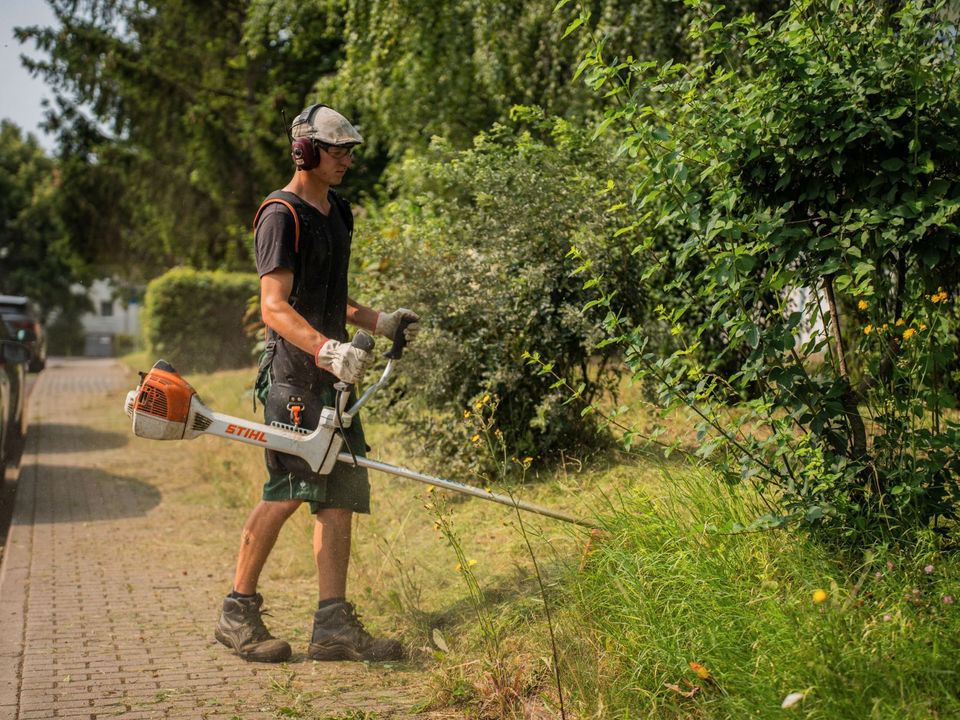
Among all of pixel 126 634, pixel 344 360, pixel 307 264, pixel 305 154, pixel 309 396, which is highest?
pixel 305 154

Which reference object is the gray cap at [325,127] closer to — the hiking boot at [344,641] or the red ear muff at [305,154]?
the red ear muff at [305,154]

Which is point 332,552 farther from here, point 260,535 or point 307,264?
point 307,264

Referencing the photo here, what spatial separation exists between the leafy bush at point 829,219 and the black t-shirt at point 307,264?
134 centimetres

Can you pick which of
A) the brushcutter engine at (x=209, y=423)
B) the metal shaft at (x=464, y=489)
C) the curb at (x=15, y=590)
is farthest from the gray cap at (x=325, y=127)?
the curb at (x=15, y=590)

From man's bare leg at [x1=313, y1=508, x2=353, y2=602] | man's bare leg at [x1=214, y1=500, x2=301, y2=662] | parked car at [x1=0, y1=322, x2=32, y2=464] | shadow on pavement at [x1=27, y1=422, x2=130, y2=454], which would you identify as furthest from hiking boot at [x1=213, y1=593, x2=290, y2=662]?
shadow on pavement at [x1=27, y1=422, x2=130, y2=454]

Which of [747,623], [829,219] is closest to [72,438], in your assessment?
[829,219]

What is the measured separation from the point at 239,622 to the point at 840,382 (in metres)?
2.67

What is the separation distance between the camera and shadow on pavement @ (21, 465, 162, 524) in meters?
8.08

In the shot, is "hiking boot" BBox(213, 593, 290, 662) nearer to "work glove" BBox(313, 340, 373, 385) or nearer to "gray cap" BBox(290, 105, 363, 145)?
"work glove" BBox(313, 340, 373, 385)

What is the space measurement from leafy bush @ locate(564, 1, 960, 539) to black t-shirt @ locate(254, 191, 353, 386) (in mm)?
1337

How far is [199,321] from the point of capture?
19.5 meters

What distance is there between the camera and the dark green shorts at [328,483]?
4.68 meters

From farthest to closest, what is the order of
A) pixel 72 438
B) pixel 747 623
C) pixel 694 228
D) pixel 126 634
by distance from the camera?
pixel 72 438
pixel 126 634
pixel 694 228
pixel 747 623

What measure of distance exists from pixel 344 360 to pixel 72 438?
30.6ft
